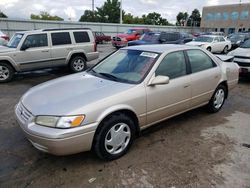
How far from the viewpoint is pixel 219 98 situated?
17.0 ft

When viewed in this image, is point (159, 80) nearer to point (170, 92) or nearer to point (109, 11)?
point (170, 92)

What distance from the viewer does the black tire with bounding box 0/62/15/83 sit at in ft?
25.8

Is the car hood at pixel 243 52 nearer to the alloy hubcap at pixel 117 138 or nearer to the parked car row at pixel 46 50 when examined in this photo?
the parked car row at pixel 46 50

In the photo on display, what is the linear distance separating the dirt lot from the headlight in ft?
2.33

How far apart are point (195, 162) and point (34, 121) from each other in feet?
7.46

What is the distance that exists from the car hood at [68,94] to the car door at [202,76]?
1576mm

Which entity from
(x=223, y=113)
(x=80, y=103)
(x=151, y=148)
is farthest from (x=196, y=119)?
(x=80, y=103)

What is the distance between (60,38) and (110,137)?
22.0 ft

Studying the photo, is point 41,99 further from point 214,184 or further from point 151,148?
point 214,184

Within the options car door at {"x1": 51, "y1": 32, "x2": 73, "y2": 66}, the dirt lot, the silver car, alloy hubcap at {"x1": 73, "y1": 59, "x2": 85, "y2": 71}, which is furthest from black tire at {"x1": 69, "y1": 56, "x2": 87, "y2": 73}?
the silver car

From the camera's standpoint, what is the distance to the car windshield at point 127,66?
3643mm

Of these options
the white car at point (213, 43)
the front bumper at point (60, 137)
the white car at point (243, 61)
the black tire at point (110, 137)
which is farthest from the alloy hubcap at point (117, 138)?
the white car at point (213, 43)

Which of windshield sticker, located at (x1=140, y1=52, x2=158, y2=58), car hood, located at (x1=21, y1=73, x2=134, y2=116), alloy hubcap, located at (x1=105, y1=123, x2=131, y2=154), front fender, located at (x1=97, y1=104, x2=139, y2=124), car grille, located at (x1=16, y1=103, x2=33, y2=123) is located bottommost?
alloy hubcap, located at (x1=105, y1=123, x2=131, y2=154)

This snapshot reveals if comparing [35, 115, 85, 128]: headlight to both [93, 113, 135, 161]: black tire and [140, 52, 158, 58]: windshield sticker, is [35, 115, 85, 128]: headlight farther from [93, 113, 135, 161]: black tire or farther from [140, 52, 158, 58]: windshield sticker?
[140, 52, 158, 58]: windshield sticker
